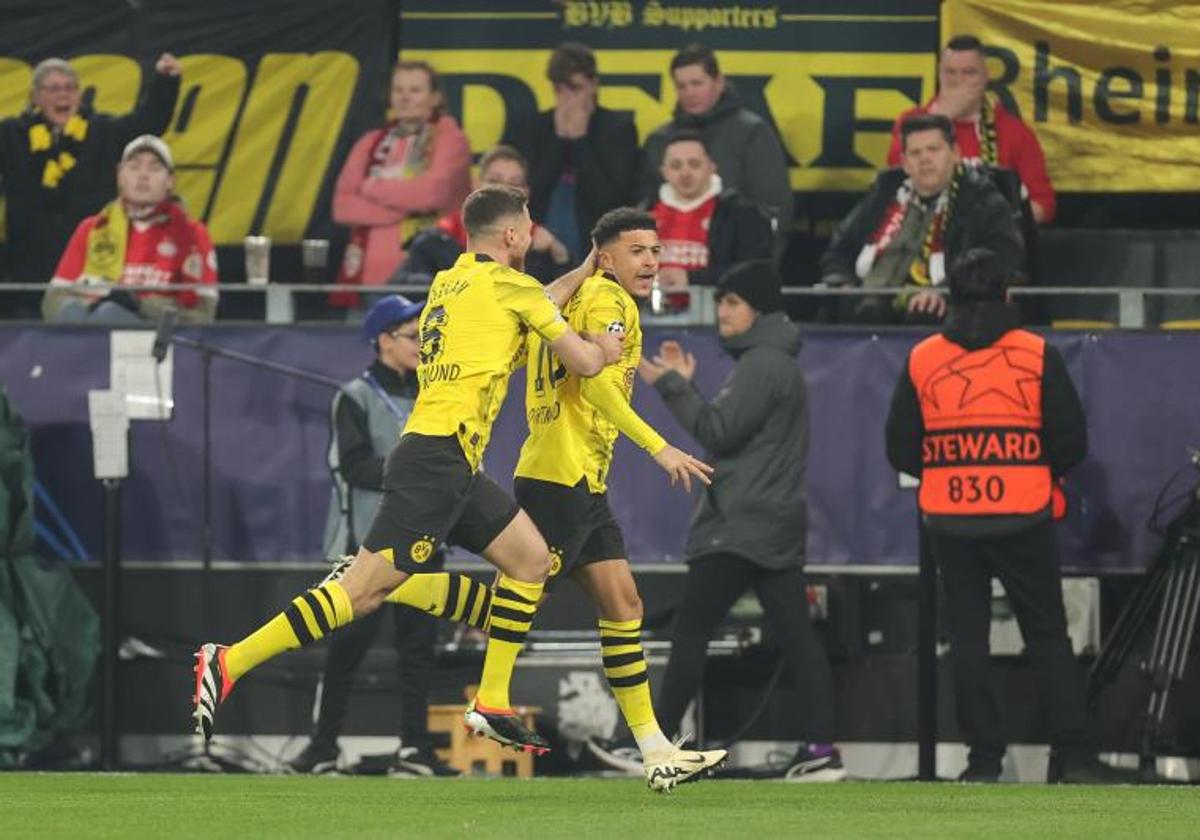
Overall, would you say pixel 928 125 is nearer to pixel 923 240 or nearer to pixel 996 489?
pixel 923 240

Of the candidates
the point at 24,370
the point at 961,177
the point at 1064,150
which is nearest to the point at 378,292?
the point at 24,370

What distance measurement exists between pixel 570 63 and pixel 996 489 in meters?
3.98

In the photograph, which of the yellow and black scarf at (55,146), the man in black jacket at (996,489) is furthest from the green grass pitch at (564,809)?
the yellow and black scarf at (55,146)

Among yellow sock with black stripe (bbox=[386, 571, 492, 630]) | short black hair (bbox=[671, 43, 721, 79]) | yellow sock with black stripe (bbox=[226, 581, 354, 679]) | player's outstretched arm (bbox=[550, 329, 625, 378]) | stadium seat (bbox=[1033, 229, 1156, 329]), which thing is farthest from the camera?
stadium seat (bbox=[1033, 229, 1156, 329])

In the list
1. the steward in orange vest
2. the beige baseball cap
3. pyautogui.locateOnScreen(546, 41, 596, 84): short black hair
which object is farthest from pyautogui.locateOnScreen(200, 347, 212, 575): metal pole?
the steward in orange vest

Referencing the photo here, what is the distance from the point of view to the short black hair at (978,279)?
14.3 m

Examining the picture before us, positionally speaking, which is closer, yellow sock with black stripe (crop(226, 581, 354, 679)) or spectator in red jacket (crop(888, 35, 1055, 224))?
yellow sock with black stripe (crop(226, 581, 354, 679))

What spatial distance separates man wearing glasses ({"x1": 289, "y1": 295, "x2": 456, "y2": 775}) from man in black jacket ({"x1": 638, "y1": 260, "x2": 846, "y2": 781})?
1.25 meters

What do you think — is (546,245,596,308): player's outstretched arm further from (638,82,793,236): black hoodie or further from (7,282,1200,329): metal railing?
(638,82,793,236): black hoodie

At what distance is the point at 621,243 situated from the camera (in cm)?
1237

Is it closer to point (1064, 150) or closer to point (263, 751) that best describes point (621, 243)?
point (263, 751)

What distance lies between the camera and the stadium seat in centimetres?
1716

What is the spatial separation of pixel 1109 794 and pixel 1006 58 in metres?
6.00

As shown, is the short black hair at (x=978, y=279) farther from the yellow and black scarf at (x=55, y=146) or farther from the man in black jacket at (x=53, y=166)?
the yellow and black scarf at (x=55, y=146)
